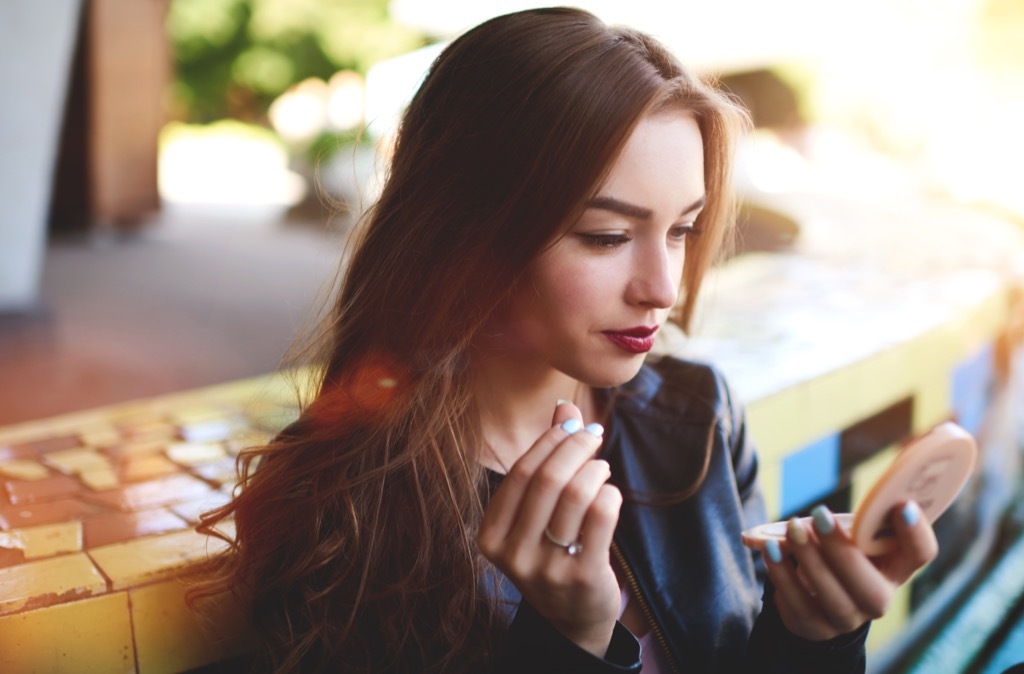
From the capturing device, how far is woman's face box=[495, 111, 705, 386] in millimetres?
1176

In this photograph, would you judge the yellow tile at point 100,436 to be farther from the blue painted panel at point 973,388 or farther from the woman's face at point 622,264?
the blue painted panel at point 973,388

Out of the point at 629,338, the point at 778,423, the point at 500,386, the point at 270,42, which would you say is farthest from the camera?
the point at 270,42

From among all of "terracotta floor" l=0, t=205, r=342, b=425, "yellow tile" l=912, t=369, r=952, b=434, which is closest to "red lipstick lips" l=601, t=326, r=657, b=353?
"terracotta floor" l=0, t=205, r=342, b=425

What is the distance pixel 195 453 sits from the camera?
1.89 meters

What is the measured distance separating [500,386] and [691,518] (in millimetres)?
396

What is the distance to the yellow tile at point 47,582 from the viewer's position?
3.84 ft

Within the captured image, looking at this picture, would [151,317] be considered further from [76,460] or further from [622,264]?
[622,264]

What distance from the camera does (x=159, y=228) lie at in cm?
991

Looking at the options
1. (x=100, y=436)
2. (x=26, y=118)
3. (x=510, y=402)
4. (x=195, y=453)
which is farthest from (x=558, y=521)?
(x=26, y=118)

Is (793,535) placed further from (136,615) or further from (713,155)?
(136,615)

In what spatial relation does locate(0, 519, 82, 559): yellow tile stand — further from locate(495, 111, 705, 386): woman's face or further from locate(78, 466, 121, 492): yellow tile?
locate(495, 111, 705, 386): woman's face

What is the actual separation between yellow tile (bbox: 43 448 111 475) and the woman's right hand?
1.15 metres

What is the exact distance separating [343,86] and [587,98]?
22.2m

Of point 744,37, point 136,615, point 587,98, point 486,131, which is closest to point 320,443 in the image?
point 136,615
